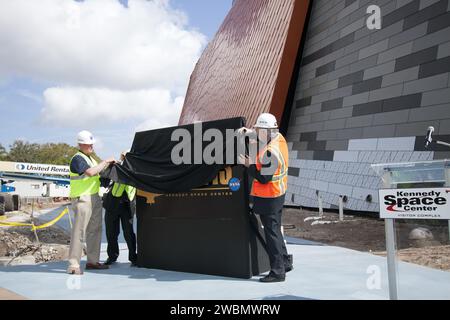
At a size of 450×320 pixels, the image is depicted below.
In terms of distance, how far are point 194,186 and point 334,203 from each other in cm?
872

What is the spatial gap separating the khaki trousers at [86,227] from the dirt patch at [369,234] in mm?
4286

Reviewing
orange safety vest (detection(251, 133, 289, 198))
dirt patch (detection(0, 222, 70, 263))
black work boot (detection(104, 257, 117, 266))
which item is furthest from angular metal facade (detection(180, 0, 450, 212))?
dirt patch (detection(0, 222, 70, 263))

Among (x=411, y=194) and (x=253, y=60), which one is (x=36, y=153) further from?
(x=411, y=194)

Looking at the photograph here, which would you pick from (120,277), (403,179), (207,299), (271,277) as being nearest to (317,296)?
(271,277)

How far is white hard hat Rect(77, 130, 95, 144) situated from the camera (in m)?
5.94

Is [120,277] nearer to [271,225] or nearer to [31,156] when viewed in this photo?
[271,225]

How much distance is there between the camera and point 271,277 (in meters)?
4.75

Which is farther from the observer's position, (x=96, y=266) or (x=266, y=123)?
(x=96, y=266)

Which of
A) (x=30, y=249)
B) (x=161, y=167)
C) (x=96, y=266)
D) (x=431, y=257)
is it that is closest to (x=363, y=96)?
(x=431, y=257)

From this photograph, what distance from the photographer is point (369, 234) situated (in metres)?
9.31

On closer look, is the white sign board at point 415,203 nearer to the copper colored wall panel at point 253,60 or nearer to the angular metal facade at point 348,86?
the angular metal facade at point 348,86

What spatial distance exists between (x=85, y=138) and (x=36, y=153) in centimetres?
5747

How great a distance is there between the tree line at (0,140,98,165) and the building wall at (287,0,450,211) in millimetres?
50019

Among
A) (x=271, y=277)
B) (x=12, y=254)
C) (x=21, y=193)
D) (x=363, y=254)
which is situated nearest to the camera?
(x=271, y=277)
